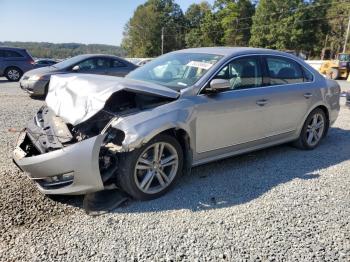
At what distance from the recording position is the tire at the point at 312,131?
5453mm

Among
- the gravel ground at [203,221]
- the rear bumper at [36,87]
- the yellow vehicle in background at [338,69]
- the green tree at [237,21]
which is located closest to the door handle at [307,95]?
the gravel ground at [203,221]

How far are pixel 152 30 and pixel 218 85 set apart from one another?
8382cm

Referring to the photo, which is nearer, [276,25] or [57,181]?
[57,181]

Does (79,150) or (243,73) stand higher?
(243,73)

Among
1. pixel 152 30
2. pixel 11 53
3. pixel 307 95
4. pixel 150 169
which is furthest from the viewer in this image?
pixel 152 30

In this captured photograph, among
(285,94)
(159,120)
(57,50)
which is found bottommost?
(159,120)

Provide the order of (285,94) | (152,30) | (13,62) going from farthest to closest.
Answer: (152,30) < (13,62) < (285,94)

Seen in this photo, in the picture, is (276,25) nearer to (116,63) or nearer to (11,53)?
(11,53)

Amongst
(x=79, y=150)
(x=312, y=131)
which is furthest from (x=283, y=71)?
(x=79, y=150)

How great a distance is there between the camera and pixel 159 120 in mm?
3568

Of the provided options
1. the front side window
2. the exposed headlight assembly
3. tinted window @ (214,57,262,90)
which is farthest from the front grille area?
the front side window

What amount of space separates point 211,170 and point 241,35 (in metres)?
71.5

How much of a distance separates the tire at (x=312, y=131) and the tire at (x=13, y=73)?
15.0 m

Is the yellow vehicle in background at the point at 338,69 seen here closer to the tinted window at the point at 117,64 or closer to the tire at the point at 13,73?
the tinted window at the point at 117,64
